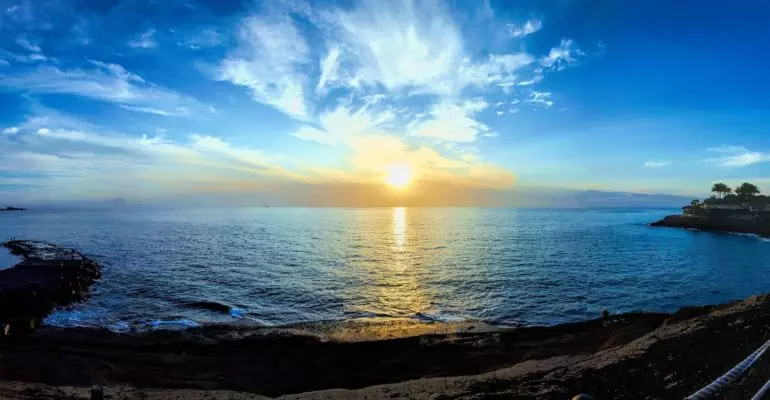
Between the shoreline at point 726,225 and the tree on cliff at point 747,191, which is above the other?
the tree on cliff at point 747,191

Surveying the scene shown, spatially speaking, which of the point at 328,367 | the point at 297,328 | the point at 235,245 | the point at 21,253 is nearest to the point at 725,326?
the point at 328,367

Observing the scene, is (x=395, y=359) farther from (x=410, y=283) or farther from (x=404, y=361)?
(x=410, y=283)

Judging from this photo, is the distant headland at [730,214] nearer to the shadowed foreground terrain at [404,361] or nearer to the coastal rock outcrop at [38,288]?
the shadowed foreground terrain at [404,361]

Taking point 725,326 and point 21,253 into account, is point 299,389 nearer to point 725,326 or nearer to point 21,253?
point 725,326

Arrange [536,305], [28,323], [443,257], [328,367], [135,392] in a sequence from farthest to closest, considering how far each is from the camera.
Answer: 1. [443,257]
2. [536,305]
3. [28,323]
4. [328,367]
5. [135,392]

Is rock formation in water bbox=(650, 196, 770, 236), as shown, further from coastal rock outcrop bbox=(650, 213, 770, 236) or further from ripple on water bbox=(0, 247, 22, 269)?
ripple on water bbox=(0, 247, 22, 269)

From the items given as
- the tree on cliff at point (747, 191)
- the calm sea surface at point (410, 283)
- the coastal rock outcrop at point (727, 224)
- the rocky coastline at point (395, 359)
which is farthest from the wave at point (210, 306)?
the tree on cliff at point (747, 191)

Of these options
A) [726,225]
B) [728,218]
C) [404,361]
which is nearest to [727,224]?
[726,225]

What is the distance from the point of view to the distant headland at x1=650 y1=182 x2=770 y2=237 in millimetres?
111438

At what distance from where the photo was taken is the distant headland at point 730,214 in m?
111

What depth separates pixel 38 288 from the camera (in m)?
36.2

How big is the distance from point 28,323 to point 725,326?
40.5m

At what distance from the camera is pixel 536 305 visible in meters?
32.5

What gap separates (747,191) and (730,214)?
1486 inches
